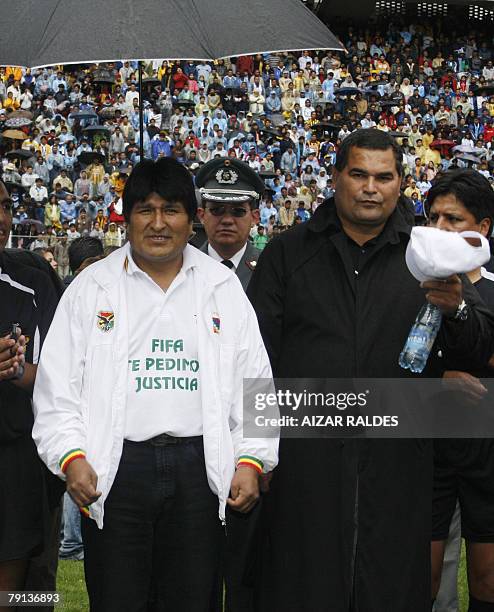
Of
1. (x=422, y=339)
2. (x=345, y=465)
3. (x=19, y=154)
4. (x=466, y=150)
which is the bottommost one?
(x=345, y=465)

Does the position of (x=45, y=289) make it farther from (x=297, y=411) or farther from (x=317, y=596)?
(x=317, y=596)

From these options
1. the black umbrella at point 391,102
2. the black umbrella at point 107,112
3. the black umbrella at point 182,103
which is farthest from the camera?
the black umbrella at point 391,102

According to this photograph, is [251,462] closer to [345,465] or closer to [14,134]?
[345,465]

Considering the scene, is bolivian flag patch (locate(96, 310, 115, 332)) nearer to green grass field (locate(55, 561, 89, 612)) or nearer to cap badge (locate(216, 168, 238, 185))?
cap badge (locate(216, 168, 238, 185))

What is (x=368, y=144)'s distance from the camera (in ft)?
10.8

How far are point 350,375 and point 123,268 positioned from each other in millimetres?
801

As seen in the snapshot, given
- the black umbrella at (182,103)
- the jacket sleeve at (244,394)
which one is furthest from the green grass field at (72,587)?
the black umbrella at (182,103)

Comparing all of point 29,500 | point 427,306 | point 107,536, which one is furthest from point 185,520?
point 427,306

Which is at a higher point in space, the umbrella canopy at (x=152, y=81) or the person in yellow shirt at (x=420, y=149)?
the umbrella canopy at (x=152, y=81)

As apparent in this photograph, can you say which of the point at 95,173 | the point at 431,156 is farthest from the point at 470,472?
the point at 431,156

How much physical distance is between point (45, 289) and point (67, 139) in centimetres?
2304

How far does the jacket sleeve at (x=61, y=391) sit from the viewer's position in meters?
2.77

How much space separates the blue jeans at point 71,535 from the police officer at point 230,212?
208 cm

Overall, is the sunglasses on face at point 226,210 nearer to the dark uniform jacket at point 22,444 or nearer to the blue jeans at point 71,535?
the dark uniform jacket at point 22,444
